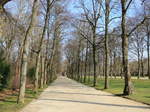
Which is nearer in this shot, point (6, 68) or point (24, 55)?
point (24, 55)

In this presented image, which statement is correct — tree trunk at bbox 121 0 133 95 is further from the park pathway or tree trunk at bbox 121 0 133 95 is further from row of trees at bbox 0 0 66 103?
row of trees at bbox 0 0 66 103

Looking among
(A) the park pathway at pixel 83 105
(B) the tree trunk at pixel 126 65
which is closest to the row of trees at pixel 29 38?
(A) the park pathway at pixel 83 105

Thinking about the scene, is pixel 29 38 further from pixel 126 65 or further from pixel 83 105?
pixel 126 65

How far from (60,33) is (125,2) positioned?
2472 centimetres

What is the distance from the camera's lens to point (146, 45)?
61.9 metres

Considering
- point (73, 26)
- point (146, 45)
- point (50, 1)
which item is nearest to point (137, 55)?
point (146, 45)

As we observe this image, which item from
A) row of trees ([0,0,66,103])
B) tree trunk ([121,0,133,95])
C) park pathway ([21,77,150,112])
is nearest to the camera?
park pathway ([21,77,150,112])

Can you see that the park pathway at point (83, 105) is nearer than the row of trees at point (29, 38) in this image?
Yes

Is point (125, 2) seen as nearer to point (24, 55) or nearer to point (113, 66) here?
point (24, 55)

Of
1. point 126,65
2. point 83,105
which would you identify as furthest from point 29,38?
point 126,65

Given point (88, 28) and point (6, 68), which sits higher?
point (88, 28)

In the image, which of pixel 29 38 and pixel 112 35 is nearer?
pixel 29 38

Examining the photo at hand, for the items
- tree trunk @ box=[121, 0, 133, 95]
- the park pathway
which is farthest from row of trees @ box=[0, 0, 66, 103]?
tree trunk @ box=[121, 0, 133, 95]

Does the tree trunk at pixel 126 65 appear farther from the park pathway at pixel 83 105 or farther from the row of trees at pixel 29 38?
the row of trees at pixel 29 38
